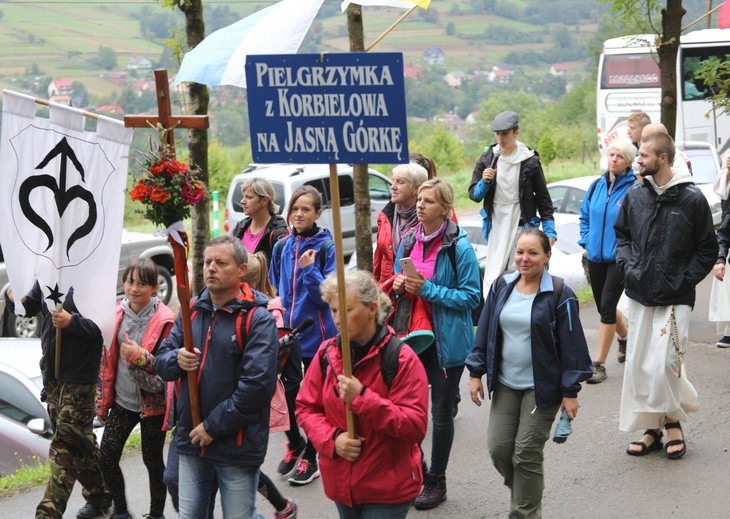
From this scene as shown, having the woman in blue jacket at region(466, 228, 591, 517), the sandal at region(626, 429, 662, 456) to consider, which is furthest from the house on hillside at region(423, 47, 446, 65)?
the woman in blue jacket at region(466, 228, 591, 517)

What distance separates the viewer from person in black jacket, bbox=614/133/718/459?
652 cm

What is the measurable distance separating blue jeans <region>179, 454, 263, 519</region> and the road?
1.18m

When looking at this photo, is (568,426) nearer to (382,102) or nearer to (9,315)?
(382,102)

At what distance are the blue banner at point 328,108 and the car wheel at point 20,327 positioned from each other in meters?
10.00

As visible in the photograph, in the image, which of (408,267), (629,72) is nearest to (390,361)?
(408,267)

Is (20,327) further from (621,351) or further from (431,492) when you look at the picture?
(431,492)

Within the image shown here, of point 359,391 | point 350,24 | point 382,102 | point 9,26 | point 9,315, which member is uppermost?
point 9,26

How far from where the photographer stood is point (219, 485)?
17.0 feet

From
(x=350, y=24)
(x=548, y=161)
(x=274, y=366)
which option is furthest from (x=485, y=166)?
(x=548, y=161)

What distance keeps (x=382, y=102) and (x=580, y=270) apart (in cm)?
941

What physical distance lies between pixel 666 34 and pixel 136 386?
25.1 feet

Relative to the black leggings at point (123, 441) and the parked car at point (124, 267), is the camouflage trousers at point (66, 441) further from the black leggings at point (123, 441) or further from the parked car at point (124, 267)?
the parked car at point (124, 267)

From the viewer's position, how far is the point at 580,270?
13648 mm

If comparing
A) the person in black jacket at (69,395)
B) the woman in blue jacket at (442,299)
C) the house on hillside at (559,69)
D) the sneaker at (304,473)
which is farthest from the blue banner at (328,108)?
the house on hillside at (559,69)
